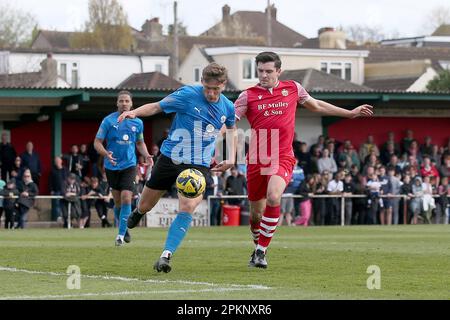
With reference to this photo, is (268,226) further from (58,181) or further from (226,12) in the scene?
(226,12)

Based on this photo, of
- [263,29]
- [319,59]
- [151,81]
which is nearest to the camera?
[151,81]

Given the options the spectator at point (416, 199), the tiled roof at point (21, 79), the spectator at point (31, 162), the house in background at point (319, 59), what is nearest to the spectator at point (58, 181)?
the spectator at point (31, 162)


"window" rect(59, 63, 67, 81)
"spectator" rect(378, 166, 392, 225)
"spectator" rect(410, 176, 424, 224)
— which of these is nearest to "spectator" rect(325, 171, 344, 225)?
"spectator" rect(378, 166, 392, 225)

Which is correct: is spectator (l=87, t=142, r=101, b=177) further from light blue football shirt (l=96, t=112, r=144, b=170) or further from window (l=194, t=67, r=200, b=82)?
window (l=194, t=67, r=200, b=82)

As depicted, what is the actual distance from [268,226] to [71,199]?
1591 cm

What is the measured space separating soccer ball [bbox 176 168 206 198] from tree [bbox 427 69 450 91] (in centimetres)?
6015

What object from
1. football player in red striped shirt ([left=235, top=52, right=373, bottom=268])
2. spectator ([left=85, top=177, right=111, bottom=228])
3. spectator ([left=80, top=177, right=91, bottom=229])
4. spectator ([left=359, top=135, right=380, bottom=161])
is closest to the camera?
football player in red striped shirt ([left=235, top=52, right=373, bottom=268])

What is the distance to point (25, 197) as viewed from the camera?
27172mm

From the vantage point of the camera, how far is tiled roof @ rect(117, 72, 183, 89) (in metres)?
55.7

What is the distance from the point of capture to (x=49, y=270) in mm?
12273

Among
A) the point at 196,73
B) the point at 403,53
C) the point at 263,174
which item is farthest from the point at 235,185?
the point at 403,53

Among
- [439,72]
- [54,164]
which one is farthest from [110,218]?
[439,72]
